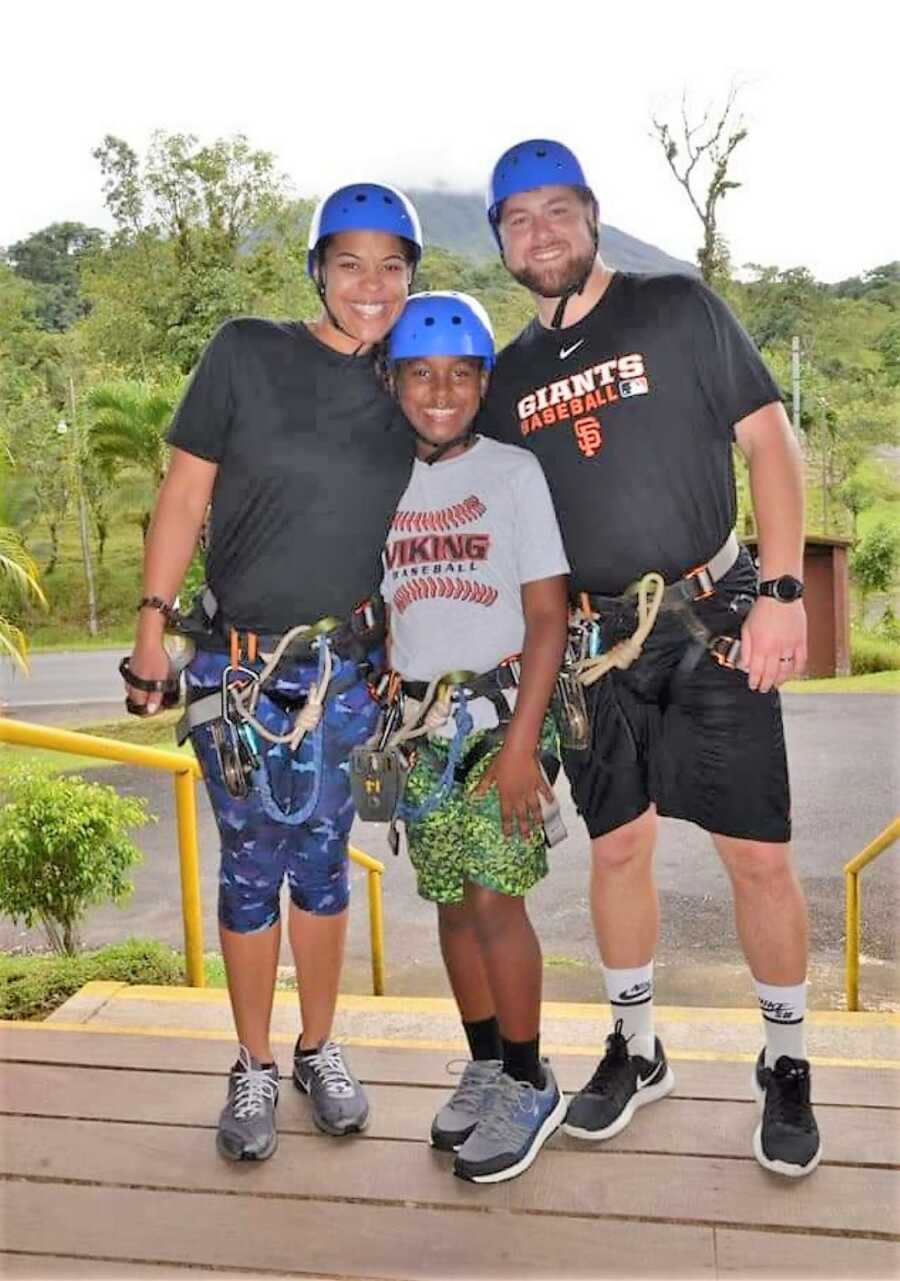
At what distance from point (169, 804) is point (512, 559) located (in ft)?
34.4

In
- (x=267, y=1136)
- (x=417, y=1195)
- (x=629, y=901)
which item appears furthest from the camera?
(x=629, y=901)

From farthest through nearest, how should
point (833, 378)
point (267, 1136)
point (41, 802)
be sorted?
1. point (833, 378)
2. point (41, 802)
3. point (267, 1136)

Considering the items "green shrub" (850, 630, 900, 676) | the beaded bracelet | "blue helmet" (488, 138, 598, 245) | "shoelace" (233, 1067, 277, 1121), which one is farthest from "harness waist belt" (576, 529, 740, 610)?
"green shrub" (850, 630, 900, 676)

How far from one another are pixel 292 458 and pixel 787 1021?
1.60 meters

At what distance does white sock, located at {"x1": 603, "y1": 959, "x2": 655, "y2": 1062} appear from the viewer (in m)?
2.65

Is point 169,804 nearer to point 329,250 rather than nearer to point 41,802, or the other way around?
point 41,802

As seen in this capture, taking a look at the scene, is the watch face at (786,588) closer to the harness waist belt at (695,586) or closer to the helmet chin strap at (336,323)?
the harness waist belt at (695,586)

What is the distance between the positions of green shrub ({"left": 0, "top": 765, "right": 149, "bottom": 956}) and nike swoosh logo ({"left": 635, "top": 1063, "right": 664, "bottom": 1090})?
4243 millimetres

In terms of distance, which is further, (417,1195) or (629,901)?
(629,901)

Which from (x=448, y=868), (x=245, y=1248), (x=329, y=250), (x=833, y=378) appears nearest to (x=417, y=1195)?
(x=245, y=1248)

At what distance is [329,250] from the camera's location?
2502 mm

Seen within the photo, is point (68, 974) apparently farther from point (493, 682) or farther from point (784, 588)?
point (784, 588)

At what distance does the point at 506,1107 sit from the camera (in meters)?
2.41

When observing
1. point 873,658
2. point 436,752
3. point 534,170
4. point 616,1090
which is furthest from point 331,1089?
point 873,658
